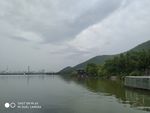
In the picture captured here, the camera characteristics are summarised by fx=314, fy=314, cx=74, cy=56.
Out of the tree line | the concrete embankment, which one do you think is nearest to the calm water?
the concrete embankment

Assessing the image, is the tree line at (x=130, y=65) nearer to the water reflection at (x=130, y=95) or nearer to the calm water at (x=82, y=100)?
the water reflection at (x=130, y=95)

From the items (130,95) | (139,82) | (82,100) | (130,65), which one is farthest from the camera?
(130,65)

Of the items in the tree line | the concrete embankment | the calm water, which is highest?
the tree line

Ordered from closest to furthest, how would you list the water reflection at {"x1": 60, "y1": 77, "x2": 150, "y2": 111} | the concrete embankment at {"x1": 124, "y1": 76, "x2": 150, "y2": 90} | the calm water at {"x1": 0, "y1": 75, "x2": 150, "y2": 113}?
the calm water at {"x1": 0, "y1": 75, "x2": 150, "y2": 113}
the water reflection at {"x1": 60, "y1": 77, "x2": 150, "y2": 111}
the concrete embankment at {"x1": 124, "y1": 76, "x2": 150, "y2": 90}

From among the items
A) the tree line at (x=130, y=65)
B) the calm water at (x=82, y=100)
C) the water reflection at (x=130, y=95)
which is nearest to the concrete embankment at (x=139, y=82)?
the water reflection at (x=130, y=95)

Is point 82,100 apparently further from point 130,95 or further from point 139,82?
point 139,82

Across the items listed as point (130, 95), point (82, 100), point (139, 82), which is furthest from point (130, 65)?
point (82, 100)

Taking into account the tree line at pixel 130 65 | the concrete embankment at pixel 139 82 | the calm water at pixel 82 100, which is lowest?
the calm water at pixel 82 100

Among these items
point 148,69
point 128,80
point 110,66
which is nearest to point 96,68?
point 110,66

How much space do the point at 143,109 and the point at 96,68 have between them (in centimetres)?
13195

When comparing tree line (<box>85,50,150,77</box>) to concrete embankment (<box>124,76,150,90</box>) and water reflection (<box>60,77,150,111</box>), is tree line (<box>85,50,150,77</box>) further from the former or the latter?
water reflection (<box>60,77,150,111</box>)

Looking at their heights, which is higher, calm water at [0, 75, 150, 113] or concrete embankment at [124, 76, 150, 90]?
concrete embankment at [124, 76, 150, 90]

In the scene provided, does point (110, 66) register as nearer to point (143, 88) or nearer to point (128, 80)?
point (128, 80)

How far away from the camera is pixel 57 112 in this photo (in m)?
24.6
